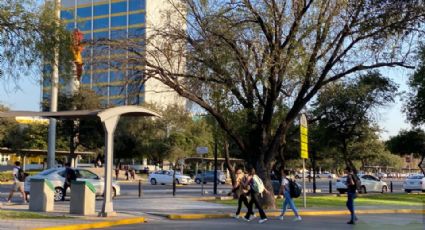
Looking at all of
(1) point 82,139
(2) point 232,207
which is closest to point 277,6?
(2) point 232,207

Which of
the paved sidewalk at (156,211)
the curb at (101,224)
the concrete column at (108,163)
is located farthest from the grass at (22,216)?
the curb at (101,224)

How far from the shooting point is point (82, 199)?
18.2 m

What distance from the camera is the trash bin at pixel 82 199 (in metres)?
18.2

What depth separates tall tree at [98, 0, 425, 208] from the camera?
68.6 feet

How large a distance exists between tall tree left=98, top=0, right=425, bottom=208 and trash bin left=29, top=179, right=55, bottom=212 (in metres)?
5.49

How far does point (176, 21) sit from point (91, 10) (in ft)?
210

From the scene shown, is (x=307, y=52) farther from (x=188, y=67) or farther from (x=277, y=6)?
(x=188, y=67)

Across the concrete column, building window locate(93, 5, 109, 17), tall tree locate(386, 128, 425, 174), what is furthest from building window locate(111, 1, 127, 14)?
the concrete column

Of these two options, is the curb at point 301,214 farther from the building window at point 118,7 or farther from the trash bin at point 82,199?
the building window at point 118,7

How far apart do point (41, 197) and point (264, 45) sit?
956 cm

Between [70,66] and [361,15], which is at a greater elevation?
[361,15]

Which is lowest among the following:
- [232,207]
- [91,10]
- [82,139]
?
[232,207]

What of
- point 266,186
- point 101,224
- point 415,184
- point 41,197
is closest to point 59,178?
point 41,197

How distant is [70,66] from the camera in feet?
53.4
